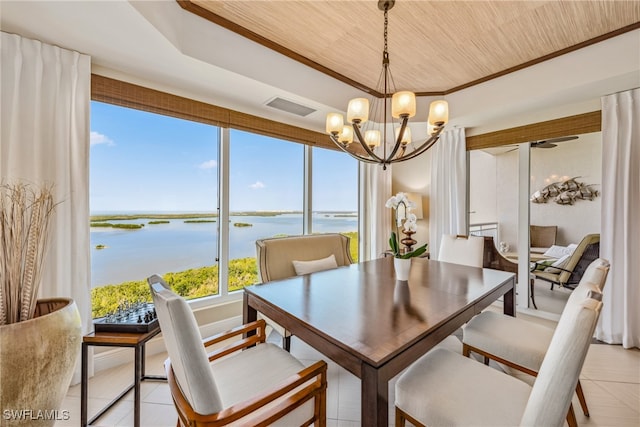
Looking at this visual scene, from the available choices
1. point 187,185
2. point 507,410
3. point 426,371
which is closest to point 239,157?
point 187,185

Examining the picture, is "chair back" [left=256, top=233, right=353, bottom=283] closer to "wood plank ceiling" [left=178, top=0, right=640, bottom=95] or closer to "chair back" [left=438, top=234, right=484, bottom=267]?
"chair back" [left=438, top=234, right=484, bottom=267]

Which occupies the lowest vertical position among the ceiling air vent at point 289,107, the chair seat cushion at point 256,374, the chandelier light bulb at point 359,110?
the chair seat cushion at point 256,374

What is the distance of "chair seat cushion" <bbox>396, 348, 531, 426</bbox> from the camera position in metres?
0.96

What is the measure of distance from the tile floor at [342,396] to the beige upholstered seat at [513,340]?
0.27 meters

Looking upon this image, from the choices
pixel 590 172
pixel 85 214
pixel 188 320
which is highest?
pixel 590 172

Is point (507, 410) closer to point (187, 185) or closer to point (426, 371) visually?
point (426, 371)

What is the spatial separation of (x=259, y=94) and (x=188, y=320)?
2281 mm

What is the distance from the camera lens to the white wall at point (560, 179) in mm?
2693

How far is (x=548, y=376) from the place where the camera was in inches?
30.5

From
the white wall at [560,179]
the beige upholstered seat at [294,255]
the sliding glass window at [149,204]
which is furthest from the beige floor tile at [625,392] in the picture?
the sliding glass window at [149,204]

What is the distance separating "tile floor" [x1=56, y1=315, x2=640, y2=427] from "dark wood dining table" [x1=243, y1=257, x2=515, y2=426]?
709 mm

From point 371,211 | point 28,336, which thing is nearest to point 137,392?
point 28,336

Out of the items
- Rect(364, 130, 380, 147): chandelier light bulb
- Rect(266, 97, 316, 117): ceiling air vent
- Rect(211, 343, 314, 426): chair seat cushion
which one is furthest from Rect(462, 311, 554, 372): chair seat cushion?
Rect(266, 97, 316, 117): ceiling air vent

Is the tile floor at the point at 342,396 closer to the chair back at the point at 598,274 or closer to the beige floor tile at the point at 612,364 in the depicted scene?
the beige floor tile at the point at 612,364
